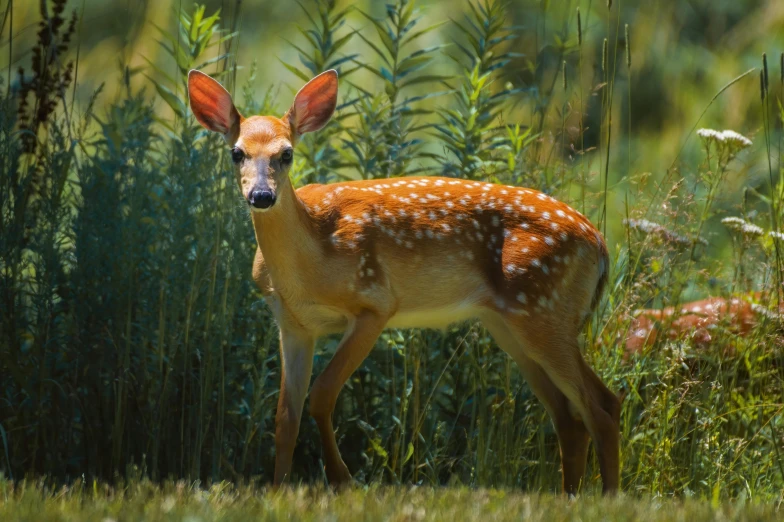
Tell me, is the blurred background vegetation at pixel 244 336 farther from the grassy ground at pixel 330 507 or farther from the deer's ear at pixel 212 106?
the grassy ground at pixel 330 507

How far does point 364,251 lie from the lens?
4707 millimetres

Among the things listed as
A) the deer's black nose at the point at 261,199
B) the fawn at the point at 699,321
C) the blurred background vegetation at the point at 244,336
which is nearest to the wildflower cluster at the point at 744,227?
the blurred background vegetation at the point at 244,336

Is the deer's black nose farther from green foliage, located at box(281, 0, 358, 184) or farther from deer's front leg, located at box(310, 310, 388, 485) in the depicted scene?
green foliage, located at box(281, 0, 358, 184)

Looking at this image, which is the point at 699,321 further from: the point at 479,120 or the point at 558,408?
the point at 479,120

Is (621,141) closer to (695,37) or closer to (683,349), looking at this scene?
(695,37)

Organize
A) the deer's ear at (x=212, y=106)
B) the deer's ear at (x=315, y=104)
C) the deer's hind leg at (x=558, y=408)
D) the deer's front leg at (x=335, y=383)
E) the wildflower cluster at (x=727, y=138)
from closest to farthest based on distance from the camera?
the deer's front leg at (x=335, y=383) < the deer's ear at (x=212, y=106) < the deer's ear at (x=315, y=104) < the deer's hind leg at (x=558, y=408) < the wildflower cluster at (x=727, y=138)

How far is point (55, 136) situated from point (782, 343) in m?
3.12

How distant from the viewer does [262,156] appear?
436 cm

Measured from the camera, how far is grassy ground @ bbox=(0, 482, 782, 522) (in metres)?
3.31

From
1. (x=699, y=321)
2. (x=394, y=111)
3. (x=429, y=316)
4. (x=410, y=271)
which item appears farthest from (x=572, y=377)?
(x=394, y=111)

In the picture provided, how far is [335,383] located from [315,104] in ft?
3.70

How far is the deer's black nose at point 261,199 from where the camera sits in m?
4.11

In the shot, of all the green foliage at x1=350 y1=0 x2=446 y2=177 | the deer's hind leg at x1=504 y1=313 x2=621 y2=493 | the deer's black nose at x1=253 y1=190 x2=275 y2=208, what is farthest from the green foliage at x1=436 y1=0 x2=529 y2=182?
the deer's black nose at x1=253 y1=190 x2=275 y2=208

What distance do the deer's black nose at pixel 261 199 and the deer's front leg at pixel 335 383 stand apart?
0.70 m
